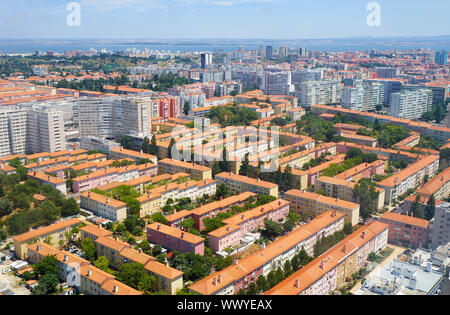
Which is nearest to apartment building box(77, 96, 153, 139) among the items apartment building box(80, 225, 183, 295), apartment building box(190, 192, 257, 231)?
apartment building box(190, 192, 257, 231)

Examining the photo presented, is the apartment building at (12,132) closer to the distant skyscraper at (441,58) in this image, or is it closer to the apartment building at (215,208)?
the apartment building at (215,208)

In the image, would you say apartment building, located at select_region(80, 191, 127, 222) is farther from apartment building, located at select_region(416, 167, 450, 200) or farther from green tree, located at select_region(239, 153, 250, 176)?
apartment building, located at select_region(416, 167, 450, 200)

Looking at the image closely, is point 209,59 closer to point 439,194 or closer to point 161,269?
point 439,194

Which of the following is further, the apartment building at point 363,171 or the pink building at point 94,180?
the apartment building at point 363,171

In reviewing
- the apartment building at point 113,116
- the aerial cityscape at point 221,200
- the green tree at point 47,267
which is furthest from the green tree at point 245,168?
the green tree at point 47,267

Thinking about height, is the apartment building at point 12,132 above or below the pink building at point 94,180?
above

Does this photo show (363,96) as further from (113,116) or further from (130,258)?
(130,258)
